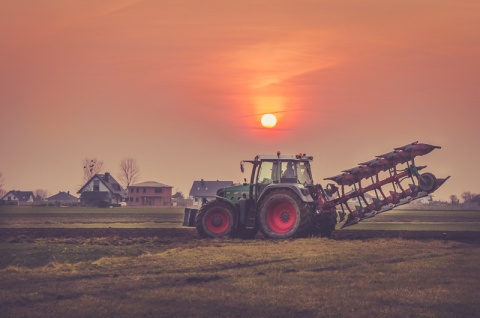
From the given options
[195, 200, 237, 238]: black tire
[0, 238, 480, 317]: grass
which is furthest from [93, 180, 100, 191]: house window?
[0, 238, 480, 317]: grass

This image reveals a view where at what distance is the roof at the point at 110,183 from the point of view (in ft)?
580

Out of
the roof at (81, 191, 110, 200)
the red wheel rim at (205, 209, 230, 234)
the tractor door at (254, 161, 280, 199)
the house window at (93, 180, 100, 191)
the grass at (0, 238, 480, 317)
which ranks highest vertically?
the house window at (93, 180, 100, 191)

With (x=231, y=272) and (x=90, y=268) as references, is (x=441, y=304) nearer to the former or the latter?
(x=231, y=272)

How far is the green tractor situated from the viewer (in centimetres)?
3161

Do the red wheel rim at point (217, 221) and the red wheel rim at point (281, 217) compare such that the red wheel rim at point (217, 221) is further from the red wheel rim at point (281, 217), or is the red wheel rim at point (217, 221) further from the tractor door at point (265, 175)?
the red wheel rim at point (281, 217)

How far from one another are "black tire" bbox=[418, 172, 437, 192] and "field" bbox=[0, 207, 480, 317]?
10.2 feet

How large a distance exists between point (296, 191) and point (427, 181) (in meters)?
5.49

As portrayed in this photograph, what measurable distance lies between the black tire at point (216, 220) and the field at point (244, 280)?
3.92 metres

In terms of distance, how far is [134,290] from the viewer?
16.4 metres

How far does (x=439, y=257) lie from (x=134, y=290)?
11586 mm

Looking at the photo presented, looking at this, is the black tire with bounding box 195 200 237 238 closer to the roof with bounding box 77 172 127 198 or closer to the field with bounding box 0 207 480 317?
the field with bounding box 0 207 480 317

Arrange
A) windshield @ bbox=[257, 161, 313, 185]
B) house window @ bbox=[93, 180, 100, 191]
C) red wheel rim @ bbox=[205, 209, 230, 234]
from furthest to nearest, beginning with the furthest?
1. house window @ bbox=[93, 180, 100, 191]
2. red wheel rim @ bbox=[205, 209, 230, 234]
3. windshield @ bbox=[257, 161, 313, 185]

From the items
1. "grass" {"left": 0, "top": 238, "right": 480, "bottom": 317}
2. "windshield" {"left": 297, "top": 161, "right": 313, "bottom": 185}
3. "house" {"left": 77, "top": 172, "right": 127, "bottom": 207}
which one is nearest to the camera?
"grass" {"left": 0, "top": 238, "right": 480, "bottom": 317}

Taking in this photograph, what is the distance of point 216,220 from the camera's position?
33719mm
